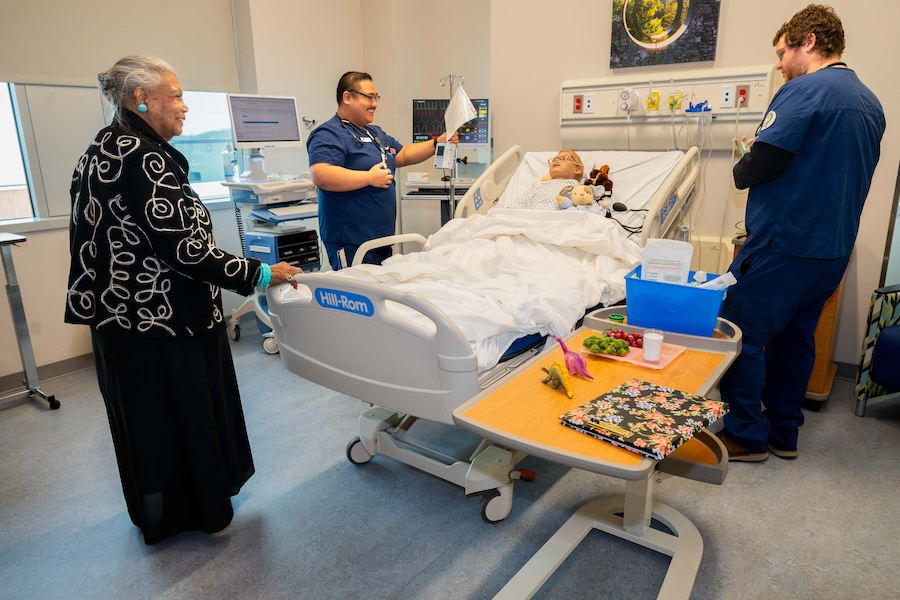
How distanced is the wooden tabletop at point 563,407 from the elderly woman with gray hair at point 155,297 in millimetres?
897

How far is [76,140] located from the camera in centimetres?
362

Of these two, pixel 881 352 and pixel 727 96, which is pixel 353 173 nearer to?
pixel 727 96

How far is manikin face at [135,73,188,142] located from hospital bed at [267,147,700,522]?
61 cm

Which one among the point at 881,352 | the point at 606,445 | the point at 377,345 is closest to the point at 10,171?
the point at 377,345

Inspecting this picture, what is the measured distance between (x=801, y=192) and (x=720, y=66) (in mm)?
1431

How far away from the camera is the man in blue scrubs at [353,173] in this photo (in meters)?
2.95

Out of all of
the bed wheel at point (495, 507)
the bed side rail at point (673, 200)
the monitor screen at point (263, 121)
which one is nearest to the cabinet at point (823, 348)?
the bed side rail at point (673, 200)

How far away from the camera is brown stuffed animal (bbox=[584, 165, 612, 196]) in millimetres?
3172

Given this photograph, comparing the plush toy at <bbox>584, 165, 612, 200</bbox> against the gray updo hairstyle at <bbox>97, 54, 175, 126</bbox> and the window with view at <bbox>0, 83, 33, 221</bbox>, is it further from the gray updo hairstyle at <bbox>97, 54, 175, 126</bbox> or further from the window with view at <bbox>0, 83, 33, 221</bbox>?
the window with view at <bbox>0, 83, 33, 221</bbox>

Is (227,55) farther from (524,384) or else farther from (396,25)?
(524,384)

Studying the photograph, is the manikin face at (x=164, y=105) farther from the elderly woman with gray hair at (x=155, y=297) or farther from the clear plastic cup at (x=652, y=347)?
the clear plastic cup at (x=652, y=347)

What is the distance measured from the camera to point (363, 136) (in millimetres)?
3092

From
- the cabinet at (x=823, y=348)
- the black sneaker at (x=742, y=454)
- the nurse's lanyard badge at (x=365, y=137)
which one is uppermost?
the nurse's lanyard badge at (x=365, y=137)

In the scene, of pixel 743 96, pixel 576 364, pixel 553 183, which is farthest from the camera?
pixel 553 183
